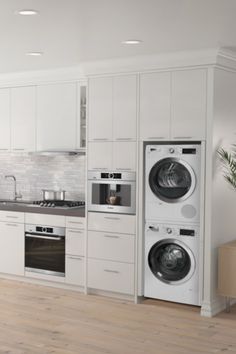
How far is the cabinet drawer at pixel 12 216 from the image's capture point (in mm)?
6945

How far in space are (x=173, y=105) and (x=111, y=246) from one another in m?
1.66

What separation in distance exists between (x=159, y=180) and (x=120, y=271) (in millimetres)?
1082

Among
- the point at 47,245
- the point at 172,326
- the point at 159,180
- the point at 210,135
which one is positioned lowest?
the point at 172,326

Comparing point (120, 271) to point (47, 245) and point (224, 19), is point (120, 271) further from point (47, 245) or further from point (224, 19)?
point (224, 19)

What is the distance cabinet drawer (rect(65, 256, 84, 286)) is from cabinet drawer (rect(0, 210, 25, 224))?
2.67ft

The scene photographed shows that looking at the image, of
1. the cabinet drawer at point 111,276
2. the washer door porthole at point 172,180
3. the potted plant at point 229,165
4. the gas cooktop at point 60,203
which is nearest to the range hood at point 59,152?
the gas cooktop at point 60,203

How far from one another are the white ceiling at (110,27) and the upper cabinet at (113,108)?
328 mm

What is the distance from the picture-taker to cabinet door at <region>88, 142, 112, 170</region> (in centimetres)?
623

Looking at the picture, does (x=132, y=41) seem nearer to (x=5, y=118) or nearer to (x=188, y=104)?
(x=188, y=104)

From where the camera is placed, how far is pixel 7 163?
26.2ft

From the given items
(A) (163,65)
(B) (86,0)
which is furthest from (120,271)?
(B) (86,0)

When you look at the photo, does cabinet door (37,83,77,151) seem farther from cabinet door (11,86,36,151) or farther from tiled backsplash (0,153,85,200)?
tiled backsplash (0,153,85,200)

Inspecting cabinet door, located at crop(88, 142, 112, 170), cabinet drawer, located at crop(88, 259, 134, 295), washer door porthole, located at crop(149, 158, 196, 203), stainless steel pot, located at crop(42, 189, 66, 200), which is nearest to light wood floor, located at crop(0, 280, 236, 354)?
cabinet drawer, located at crop(88, 259, 134, 295)

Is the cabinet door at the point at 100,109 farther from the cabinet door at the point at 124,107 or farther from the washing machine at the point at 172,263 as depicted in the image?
the washing machine at the point at 172,263
